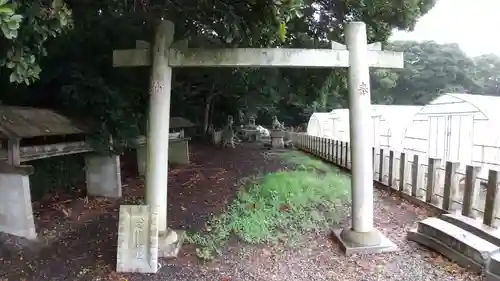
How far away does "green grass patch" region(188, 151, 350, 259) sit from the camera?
605 centimetres

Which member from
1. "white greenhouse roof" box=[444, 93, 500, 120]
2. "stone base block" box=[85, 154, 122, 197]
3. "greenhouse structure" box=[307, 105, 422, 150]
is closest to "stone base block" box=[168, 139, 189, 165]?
"stone base block" box=[85, 154, 122, 197]

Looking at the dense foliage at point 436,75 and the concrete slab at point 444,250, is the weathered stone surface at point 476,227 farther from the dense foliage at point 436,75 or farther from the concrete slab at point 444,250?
the dense foliage at point 436,75

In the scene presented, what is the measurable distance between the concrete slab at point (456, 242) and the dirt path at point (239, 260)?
0.14m

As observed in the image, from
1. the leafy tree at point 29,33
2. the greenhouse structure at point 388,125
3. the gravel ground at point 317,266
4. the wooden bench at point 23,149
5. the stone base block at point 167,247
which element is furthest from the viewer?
the greenhouse structure at point 388,125

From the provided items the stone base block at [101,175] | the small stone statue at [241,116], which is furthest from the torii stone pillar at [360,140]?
the small stone statue at [241,116]

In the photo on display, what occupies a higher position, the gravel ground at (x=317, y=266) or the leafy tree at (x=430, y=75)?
the leafy tree at (x=430, y=75)

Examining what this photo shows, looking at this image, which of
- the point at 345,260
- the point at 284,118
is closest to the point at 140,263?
the point at 345,260

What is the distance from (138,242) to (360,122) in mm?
3260

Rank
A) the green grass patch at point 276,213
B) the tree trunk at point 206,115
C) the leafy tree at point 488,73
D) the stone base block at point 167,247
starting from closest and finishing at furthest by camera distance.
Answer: the stone base block at point 167,247
the green grass patch at point 276,213
the tree trunk at point 206,115
the leafy tree at point 488,73

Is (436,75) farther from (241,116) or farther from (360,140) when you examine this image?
(360,140)

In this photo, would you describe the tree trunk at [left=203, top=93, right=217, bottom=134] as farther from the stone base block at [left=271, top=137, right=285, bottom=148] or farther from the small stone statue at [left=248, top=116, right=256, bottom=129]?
the small stone statue at [left=248, top=116, right=256, bottom=129]

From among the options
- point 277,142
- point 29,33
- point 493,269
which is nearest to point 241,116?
point 277,142

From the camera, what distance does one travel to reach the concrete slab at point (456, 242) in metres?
4.56

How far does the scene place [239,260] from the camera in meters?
5.39
